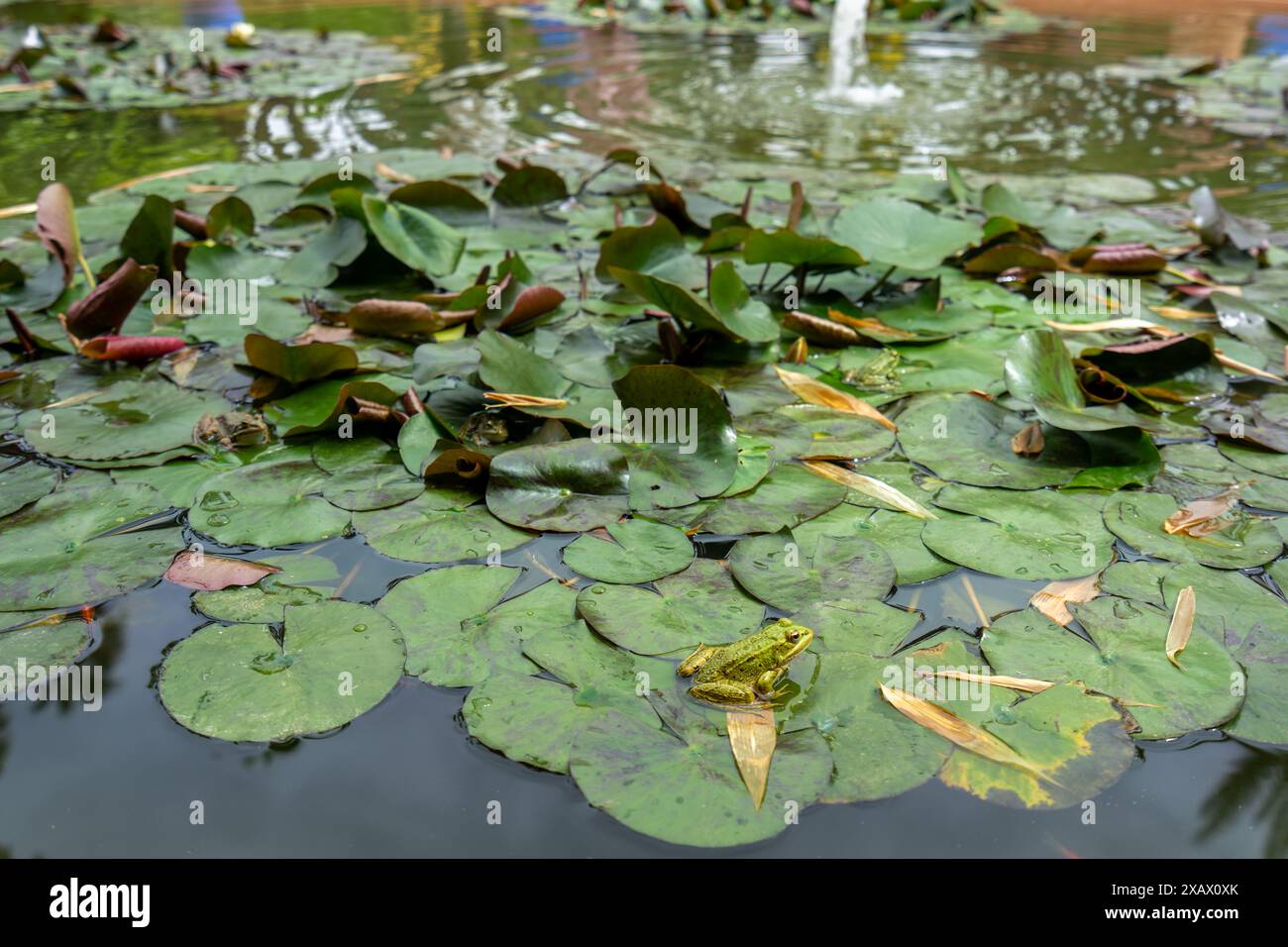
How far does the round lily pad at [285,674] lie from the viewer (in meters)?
1.36

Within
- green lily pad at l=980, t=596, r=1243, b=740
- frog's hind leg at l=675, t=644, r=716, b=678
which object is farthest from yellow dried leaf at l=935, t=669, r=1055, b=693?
frog's hind leg at l=675, t=644, r=716, b=678

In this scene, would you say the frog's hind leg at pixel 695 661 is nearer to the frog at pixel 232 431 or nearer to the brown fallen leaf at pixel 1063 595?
the brown fallen leaf at pixel 1063 595

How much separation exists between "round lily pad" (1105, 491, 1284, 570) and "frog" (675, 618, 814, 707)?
0.79m

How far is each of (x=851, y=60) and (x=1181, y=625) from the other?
229 inches

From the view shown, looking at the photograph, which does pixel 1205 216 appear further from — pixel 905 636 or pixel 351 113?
pixel 351 113

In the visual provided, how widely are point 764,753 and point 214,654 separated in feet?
2.85

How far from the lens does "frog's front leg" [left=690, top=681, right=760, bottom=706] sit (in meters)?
1.36

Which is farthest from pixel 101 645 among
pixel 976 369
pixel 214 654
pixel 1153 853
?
pixel 976 369

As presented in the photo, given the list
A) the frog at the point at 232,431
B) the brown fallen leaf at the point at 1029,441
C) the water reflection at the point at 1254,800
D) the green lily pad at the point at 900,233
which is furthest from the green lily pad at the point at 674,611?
the green lily pad at the point at 900,233

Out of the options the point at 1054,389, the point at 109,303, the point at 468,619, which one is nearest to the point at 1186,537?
the point at 1054,389

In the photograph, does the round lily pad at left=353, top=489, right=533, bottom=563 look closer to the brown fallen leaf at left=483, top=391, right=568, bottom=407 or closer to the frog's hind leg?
the brown fallen leaf at left=483, top=391, right=568, bottom=407

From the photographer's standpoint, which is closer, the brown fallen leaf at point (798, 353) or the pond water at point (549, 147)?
the pond water at point (549, 147)

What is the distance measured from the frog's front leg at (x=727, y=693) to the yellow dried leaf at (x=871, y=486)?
2.14ft

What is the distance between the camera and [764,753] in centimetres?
129
